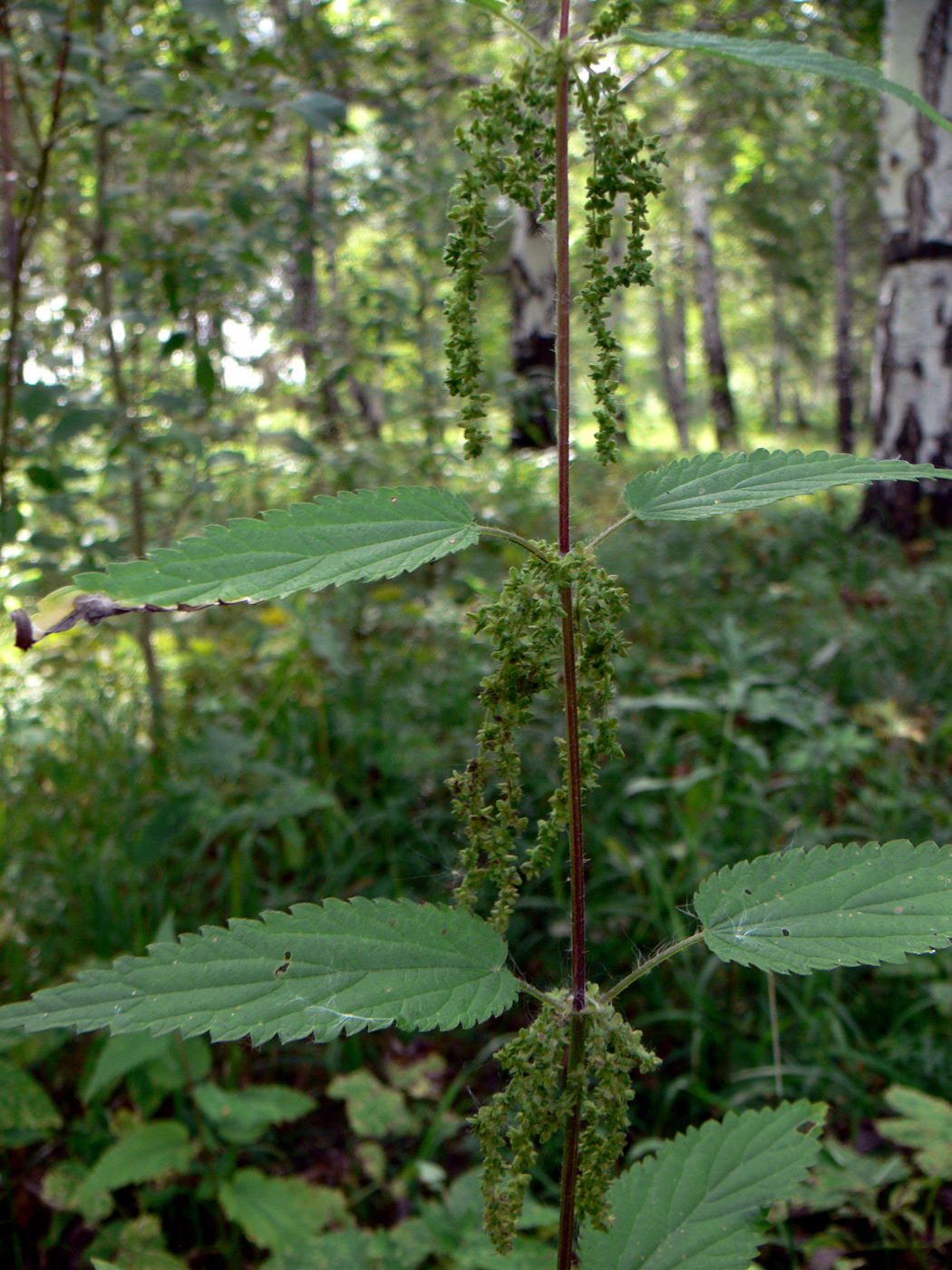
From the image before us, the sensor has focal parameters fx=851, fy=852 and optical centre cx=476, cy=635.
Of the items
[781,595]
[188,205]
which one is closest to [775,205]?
[781,595]

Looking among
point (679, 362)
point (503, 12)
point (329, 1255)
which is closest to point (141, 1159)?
point (329, 1255)

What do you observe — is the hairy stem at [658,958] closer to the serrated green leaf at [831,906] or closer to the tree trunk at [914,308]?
the serrated green leaf at [831,906]

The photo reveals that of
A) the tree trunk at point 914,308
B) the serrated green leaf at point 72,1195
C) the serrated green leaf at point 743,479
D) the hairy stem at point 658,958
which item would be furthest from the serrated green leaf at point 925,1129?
the tree trunk at point 914,308

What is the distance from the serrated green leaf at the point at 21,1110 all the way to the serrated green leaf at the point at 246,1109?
31cm

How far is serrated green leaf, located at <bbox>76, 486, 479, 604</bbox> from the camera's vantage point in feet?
2.55

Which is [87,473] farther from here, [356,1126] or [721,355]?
[721,355]

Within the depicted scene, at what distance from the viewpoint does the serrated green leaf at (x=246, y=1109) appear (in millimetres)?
1904

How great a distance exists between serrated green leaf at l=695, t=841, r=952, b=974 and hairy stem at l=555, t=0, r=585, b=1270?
0.51ft

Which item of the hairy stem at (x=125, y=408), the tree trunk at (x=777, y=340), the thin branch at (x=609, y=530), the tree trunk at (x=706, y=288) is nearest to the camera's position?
the thin branch at (x=609, y=530)

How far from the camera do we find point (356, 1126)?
2047 millimetres

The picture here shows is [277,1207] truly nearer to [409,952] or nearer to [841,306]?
[409,952]

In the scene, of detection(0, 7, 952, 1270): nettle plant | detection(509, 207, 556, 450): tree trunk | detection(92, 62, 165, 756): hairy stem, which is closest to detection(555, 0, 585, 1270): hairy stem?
detection(0, 7, 952, 1270): nettle plant

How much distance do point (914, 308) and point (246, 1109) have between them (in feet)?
23.6

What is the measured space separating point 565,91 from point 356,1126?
2.13m
